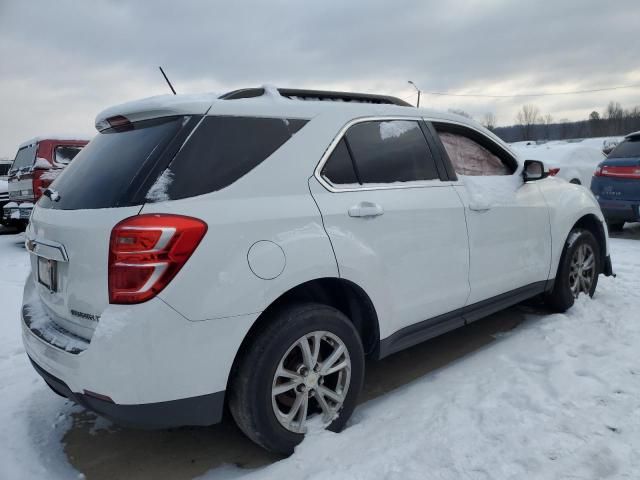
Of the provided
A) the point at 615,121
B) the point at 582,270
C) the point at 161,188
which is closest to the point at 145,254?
the point at 161,188

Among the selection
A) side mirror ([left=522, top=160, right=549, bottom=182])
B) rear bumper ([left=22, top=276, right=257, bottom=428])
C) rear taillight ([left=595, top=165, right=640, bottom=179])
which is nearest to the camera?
rear bumper ([left=22, top=276, right=257, bottom=428])

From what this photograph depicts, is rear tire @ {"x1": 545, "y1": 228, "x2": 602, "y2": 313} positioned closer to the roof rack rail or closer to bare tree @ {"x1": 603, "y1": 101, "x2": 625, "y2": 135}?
the roof rack rail

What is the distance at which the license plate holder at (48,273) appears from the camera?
7.45ft

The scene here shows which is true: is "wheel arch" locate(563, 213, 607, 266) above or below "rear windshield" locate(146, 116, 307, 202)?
below

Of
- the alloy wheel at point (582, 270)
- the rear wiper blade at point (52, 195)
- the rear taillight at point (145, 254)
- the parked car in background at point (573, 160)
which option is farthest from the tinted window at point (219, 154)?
the parked car in background at point (573, 160)

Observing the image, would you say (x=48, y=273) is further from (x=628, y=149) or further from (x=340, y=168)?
(x=628, y=149)

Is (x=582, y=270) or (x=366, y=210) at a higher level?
(x=366, y=210)

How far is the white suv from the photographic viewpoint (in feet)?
6.30

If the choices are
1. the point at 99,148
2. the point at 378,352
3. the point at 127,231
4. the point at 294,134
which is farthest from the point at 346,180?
the point at 99,148

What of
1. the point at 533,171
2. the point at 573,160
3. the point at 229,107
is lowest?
the point at 573,160

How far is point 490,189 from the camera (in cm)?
334

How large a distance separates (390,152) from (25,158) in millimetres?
9026

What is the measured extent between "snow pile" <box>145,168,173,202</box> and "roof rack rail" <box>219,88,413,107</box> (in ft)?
1.85

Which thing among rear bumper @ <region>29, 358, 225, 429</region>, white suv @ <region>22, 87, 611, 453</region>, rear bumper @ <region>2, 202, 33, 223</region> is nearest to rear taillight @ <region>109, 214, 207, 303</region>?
white suv @ <region>22, 87, 611, 453</region>
